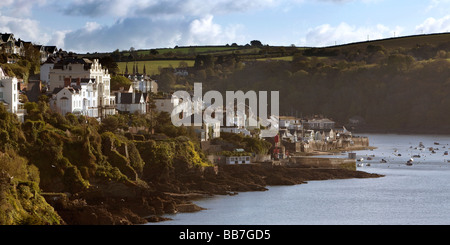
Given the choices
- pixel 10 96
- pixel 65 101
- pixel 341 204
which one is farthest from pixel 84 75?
pixel 341 204

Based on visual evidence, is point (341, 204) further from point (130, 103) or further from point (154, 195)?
point (130, 103)

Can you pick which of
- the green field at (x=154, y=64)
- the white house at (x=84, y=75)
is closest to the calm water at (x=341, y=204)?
the white house at (x=84, y=75)

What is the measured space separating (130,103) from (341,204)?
20157 millimetres

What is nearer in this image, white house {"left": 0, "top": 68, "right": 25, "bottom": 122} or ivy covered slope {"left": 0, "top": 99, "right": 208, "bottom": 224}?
ivy covered slope {"left": 0, "top": 99, "right": 208, "bottom": 224}

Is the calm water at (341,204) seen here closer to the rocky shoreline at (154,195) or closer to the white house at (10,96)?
the rocky shoreline at (154,195)

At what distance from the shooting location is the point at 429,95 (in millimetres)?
172875

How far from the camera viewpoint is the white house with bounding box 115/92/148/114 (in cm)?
6525

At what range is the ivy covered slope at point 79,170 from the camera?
3675 cm

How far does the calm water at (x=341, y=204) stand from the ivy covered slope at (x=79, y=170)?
10.7 feet

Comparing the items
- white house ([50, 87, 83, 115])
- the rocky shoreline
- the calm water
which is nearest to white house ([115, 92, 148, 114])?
the rocky shoreline

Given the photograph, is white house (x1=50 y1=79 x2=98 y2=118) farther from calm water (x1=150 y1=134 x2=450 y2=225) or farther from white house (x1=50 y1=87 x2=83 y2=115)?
calm water (x1=150 y1=134 x2=450 y2=225)

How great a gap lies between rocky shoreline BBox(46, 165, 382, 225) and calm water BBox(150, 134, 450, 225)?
3.79 feet

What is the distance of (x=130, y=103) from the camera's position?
65.6 meters

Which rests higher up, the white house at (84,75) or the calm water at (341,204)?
the white house at (84,75)
